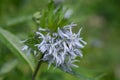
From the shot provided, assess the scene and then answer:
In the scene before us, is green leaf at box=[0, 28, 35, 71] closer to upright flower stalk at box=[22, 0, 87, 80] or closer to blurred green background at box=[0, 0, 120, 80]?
blurred green background at box=[0, 0, 120, 80]

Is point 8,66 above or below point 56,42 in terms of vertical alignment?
above

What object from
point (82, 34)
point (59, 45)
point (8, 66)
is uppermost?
point (82, 34)

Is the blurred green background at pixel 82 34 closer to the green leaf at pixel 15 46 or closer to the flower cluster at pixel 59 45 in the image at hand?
the green leaf at pixel 15 46

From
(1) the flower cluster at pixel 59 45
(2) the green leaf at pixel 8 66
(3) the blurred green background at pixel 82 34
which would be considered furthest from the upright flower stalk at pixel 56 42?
(2) the green leaf at pixel 8 66

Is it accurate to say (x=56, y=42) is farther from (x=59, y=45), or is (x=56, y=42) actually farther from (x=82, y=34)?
(x=82, y=34)

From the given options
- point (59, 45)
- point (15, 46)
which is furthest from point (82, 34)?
point (59, 45)
